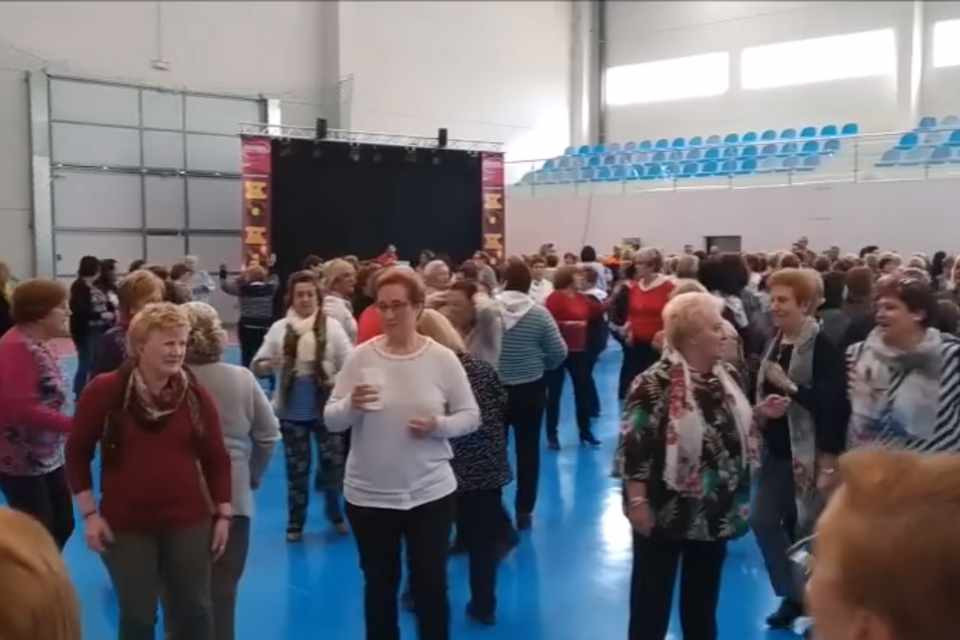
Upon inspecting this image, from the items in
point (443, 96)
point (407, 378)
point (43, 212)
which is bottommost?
point (407, 378)

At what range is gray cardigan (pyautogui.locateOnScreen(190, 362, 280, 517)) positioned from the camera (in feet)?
11.7

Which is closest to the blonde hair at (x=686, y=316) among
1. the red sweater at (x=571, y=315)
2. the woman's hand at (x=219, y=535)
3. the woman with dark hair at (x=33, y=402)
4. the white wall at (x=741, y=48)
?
the woman's hand at (x=219, y=535)

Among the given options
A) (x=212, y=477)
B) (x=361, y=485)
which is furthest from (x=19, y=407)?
(x=361, y=485)

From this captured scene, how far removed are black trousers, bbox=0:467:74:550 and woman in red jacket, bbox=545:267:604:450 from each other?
4.20 m

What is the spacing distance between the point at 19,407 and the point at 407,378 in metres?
1.57

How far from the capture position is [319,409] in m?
5.74

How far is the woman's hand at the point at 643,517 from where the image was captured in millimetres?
3266

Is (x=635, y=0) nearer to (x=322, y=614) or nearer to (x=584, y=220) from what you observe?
(x=584, y=220)

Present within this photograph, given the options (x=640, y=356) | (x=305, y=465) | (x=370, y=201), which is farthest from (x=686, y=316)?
(x=370, y=201)

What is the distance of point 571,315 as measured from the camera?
311 inches

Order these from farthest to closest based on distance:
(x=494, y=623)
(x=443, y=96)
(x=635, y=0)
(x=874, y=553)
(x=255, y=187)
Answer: (x=635, y=0) < (x=443, y=96) < (x=255, y=187) < (x=494, y=623) < (x=874, y=553)

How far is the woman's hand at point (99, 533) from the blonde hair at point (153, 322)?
0.56 meters

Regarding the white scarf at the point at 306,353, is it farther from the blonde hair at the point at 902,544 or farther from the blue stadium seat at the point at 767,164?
the blue stadium seat at the point at 767,164

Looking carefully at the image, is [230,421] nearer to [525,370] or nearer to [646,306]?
[525,370]
